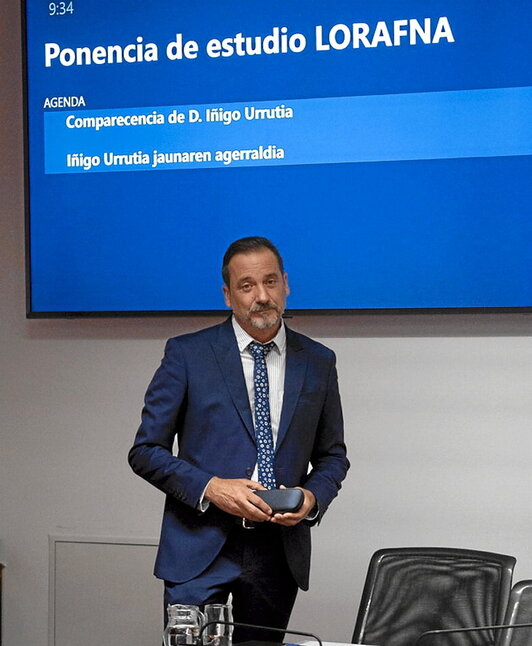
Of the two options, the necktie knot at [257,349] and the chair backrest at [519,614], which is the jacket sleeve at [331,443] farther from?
the chair backrest at [519,614]

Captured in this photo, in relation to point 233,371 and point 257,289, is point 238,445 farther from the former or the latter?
point 257,289

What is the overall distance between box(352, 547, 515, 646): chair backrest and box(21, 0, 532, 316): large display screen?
4.19 ft

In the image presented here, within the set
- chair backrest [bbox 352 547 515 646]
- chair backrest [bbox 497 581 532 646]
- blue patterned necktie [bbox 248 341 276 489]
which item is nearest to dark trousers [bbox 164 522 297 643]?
blue patterned necktie [bbox 248 341 276 489]

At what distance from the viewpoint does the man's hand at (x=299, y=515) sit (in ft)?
9.98

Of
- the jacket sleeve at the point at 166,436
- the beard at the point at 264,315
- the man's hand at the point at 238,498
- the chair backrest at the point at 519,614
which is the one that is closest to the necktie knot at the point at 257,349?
the beard at the point at 264,315

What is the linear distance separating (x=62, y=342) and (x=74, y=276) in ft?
1.16

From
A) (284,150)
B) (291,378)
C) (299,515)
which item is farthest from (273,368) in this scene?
(284,150)

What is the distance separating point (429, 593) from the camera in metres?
3.13

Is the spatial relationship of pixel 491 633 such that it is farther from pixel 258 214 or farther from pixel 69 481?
pixel 69 481

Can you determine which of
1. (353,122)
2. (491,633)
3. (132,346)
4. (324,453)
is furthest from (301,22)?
(491,633)

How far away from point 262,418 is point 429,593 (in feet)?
2.29

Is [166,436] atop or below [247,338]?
below

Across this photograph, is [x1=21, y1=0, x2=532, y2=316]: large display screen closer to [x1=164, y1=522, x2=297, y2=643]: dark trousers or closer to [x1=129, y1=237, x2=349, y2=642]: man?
[x1=129, y1=237, x2=349, y2=642]: man

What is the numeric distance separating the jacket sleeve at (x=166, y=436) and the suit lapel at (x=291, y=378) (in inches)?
11.5
